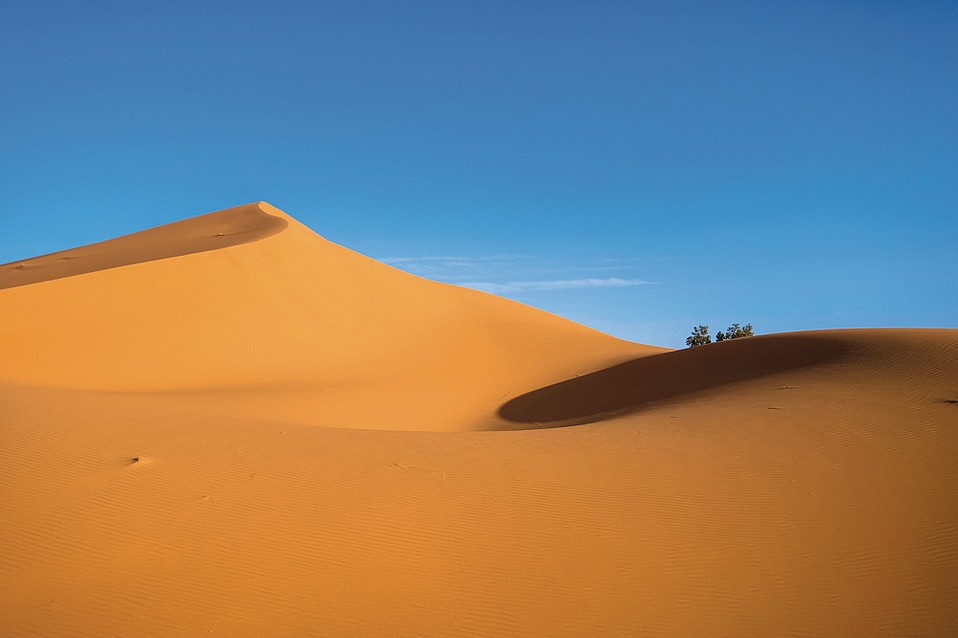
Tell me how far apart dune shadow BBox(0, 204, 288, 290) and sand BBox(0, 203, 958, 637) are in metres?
7.97

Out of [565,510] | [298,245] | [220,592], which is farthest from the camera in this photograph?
[298,245]

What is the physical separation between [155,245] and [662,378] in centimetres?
2129

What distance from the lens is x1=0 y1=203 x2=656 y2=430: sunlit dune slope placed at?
52.0 feet

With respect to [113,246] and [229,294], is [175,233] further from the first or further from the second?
[229,294]

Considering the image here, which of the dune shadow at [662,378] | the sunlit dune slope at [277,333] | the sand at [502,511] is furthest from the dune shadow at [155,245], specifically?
the dune shadow at [662,378]

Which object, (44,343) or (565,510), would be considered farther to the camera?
(44,343)

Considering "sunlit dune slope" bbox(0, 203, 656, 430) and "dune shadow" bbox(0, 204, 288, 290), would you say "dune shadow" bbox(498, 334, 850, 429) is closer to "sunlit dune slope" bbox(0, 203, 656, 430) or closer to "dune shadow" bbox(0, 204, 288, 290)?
"sunlit dune slope" bbox(0, 203, 656, 430)

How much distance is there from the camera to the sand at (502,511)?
17.0ft

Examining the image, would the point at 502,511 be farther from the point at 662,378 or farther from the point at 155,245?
the point at 155,245

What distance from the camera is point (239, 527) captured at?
20.1 feet

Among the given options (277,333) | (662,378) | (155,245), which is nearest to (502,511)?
(662,378)

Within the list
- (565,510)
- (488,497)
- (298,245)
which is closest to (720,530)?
(565,510)

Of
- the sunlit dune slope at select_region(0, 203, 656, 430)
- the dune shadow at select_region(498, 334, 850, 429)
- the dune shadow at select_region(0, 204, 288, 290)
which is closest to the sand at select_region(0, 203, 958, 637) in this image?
the dune shadow at select_region(498, 334, 850, 429)

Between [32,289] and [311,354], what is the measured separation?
305 inches
